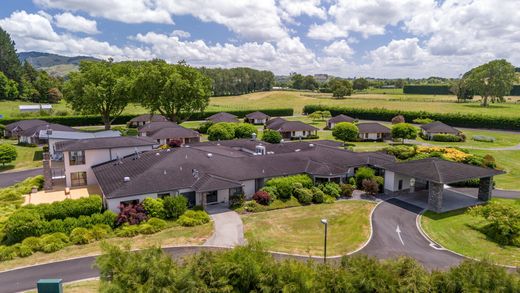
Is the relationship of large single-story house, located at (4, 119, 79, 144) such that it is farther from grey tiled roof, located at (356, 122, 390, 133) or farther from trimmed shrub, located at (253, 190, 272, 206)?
grey tiled roof, located at (356, 122, 390, 133)

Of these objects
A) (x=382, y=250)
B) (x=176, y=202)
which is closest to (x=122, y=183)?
(x=176, y=202)

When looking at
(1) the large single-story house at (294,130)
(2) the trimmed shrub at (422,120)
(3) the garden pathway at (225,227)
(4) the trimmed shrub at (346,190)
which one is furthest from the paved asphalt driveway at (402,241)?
(2) the trimmed shrub at (422,120)

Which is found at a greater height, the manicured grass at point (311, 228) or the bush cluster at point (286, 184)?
the bush cluster at point (286, 184)

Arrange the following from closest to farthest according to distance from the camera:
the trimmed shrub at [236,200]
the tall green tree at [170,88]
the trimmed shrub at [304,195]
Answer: the trimmed shrub at [236,200], the trimmed shrub at [304,195], the tall green tree at [170,88]

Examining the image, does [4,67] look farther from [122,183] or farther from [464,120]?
[464,120]

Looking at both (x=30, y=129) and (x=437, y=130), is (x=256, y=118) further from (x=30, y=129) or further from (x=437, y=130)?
(x=30, y=129)

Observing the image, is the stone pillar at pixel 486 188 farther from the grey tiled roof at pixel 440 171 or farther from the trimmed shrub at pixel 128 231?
the trimmed shrub at pixel 128 231

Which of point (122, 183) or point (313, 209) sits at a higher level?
point (122, 183)
